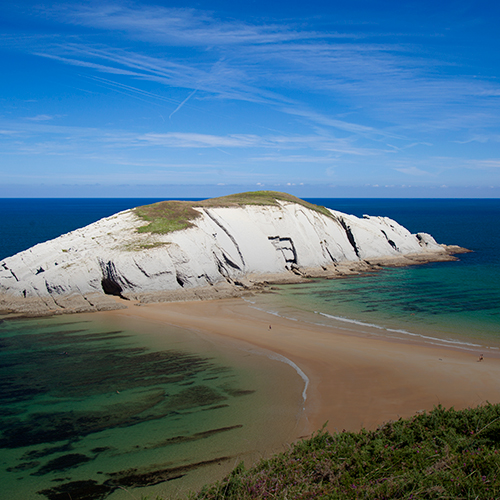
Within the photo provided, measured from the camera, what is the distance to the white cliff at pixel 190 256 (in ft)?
101

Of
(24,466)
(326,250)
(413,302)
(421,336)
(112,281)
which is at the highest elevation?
(326,250)

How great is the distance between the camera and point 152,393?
15.3m

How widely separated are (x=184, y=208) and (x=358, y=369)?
30277 mm

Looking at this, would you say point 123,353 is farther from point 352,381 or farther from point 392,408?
point 392,408

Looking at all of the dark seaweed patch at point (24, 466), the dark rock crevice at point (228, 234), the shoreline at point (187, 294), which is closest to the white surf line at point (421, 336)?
the shoreline at point (187, 294)

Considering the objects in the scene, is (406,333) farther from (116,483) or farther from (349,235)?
(349,235)

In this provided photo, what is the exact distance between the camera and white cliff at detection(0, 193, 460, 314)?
3089 centimetres

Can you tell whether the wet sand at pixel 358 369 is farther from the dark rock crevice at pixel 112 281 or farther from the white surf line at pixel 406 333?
the dark rock crevice at pixel 112 281

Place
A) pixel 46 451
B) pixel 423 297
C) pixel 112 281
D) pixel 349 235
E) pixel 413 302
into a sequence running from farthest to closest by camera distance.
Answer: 1. pixel 349 235
2. pixel 112 281
3. pixel 423 297
4. pixel 413 302
5. pixel 46 451

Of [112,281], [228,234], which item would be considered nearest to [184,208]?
[228,234]

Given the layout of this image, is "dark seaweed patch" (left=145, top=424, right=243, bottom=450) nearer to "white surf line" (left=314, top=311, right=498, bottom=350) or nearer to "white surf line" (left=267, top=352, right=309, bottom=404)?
"white surf line" (left=267, top=352, right=309, bottom=404)

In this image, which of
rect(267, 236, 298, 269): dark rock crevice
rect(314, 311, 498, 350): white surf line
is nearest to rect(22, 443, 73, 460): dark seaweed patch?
rect(314, 311, 498, 350): white surf line

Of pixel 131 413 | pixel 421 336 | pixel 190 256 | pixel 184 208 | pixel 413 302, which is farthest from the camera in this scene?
pixel 184 208

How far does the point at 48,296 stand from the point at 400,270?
37101 millimetres
